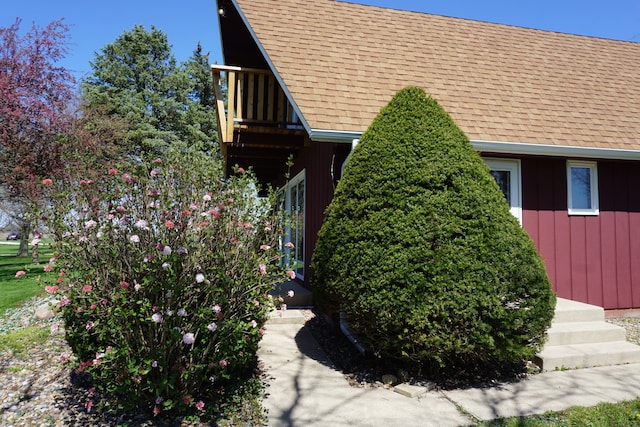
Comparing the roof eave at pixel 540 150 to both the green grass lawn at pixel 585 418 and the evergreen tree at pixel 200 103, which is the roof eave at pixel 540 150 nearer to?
the green grass lawn at pixel 585 418

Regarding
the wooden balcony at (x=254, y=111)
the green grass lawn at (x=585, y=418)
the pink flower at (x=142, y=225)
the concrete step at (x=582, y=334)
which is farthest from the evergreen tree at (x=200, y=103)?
the green grass lawn at (x=585, y=418)

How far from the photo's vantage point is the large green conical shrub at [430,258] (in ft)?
11.9

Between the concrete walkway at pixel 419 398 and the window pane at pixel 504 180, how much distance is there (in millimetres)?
2768

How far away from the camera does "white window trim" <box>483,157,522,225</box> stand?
6355 millimetres

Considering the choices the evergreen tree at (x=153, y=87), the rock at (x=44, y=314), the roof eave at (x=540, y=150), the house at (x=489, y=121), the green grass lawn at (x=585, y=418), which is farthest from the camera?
the evergreen tree at (x=153, y=87)

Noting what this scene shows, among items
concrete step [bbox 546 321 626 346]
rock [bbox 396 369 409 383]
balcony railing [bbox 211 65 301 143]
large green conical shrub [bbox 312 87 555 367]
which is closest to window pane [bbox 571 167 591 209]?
concrete step [bbox 546 321 626 346]

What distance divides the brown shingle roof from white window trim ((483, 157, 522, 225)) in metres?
0.45

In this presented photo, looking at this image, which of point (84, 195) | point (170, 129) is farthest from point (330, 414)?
point (170, 129)

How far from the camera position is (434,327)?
3586 millimetres

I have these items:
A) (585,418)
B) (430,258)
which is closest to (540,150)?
(430,258)

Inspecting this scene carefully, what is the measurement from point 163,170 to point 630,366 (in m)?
5.12

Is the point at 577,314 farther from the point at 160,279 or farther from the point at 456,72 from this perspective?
the point at 160,279

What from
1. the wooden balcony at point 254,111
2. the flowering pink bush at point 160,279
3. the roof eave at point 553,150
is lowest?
the flowering pink bush at point 160,279

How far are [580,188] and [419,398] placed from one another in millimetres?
4943
